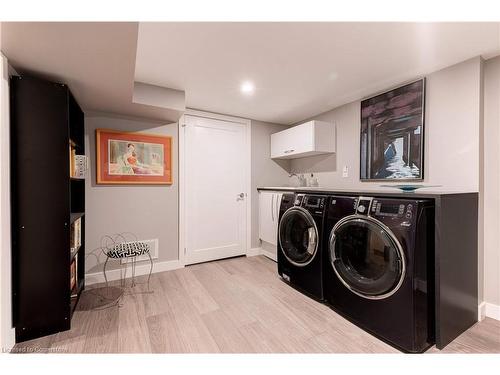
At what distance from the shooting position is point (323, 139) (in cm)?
302

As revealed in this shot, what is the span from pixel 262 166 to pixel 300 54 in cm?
201

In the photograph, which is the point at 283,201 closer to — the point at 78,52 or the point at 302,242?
the point at 302,242

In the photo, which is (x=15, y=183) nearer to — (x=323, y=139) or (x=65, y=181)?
(x=65, y=181)

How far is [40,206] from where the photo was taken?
5.18 feet

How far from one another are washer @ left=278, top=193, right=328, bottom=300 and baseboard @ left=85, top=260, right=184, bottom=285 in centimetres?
138

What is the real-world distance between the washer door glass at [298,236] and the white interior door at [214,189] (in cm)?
106

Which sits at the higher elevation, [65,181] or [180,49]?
[180,49]

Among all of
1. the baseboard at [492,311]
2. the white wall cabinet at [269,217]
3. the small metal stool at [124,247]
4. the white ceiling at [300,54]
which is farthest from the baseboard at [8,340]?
the baseboard at [492,311]

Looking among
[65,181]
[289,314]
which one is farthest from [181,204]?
[289,314]

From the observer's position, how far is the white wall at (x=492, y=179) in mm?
1789

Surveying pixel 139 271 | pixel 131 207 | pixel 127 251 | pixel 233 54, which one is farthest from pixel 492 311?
pixel 131 207

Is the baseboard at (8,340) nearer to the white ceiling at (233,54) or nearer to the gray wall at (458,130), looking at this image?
the white ceiling at (233,54)

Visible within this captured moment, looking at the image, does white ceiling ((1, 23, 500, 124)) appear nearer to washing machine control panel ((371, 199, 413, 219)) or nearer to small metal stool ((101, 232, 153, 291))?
washing machine control panel ((371, 199, 413, 219))
